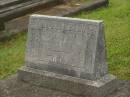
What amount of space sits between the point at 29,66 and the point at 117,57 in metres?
2.18

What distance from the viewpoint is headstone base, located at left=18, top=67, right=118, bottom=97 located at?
5.50m

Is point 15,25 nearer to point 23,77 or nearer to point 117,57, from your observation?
point 117,57

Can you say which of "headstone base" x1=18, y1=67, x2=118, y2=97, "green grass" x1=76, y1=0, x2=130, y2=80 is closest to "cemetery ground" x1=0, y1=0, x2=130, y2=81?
"green grass" x1=76, y1=0, x2=130, y2=80

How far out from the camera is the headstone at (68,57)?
216 inches

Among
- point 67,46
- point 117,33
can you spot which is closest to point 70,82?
point 67,46

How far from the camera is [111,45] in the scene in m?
8.51

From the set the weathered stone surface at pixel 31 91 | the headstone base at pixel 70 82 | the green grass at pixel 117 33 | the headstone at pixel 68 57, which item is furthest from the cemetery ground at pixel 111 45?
the headstone at pixel 68 57

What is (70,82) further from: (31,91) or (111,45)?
(111,45)

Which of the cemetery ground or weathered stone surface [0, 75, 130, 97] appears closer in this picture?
weathered stone surface [0, 75, 130, 97]

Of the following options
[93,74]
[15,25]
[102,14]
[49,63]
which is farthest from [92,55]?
[102,14]

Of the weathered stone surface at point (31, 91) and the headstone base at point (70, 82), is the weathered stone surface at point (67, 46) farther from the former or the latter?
the weathered stone surface at point (31, 91)

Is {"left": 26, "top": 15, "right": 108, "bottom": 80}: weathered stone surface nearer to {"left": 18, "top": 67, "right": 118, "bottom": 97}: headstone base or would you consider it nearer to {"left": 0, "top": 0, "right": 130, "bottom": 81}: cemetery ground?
{"left": 18, "top": 67, "right": 118, "bottom": 97}: headstone base

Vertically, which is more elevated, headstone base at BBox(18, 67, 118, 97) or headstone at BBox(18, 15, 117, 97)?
headstone at BBox(18, 15, 117, 97)

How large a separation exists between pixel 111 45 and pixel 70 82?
3.03m
